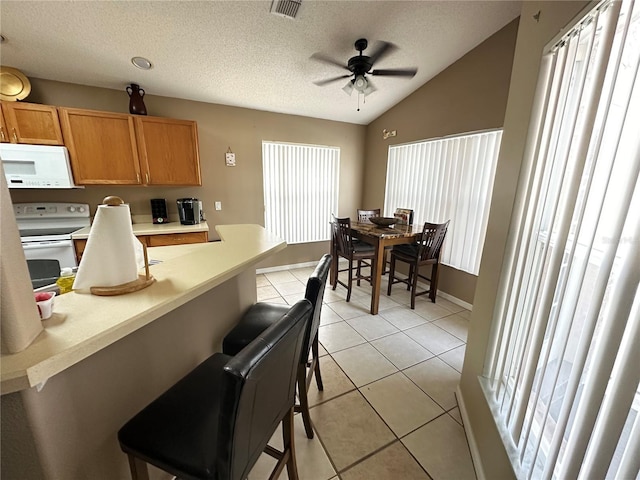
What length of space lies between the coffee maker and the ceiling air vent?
2.19 meters

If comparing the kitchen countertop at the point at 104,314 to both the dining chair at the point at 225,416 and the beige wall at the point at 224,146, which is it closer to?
the dining chair at the point at 225,416

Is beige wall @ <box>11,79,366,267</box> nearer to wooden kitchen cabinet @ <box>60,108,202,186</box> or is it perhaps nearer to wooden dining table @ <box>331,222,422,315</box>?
wooden kitchen cabinet @ <box>60,108,202,186</box>

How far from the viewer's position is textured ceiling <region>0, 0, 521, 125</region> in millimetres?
1968

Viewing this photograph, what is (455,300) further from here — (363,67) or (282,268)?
(363,67)

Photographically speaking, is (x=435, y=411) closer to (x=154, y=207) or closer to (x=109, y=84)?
(x=154, y=207)

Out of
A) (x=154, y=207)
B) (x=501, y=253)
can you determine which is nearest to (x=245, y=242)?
(x=501, y=253)

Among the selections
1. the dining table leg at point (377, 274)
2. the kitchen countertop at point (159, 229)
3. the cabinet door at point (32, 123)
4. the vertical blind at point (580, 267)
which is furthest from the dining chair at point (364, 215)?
the cabinet door at point (32, 123)

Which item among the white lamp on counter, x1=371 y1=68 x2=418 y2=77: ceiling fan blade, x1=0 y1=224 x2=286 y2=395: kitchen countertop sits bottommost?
x1=0 y1=224 x2=286 y2=395: kitchen countertop

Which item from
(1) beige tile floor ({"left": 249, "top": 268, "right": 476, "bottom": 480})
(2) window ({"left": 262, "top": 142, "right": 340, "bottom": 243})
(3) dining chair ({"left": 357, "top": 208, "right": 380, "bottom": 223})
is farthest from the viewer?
(2) window ({"left": 262, "top": 142, "right": 340, "bottom": 243})

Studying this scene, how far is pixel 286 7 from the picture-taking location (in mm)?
1968

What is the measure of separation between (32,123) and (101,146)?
0.54m

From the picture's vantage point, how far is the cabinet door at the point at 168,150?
2912mm

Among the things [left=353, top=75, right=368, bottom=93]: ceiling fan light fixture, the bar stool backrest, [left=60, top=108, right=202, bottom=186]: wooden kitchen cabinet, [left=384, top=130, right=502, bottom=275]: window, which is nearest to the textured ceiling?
[left=353, top=75, right=368, bottom=93]: ceiling fan light fixture

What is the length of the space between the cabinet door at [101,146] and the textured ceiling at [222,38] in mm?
448
